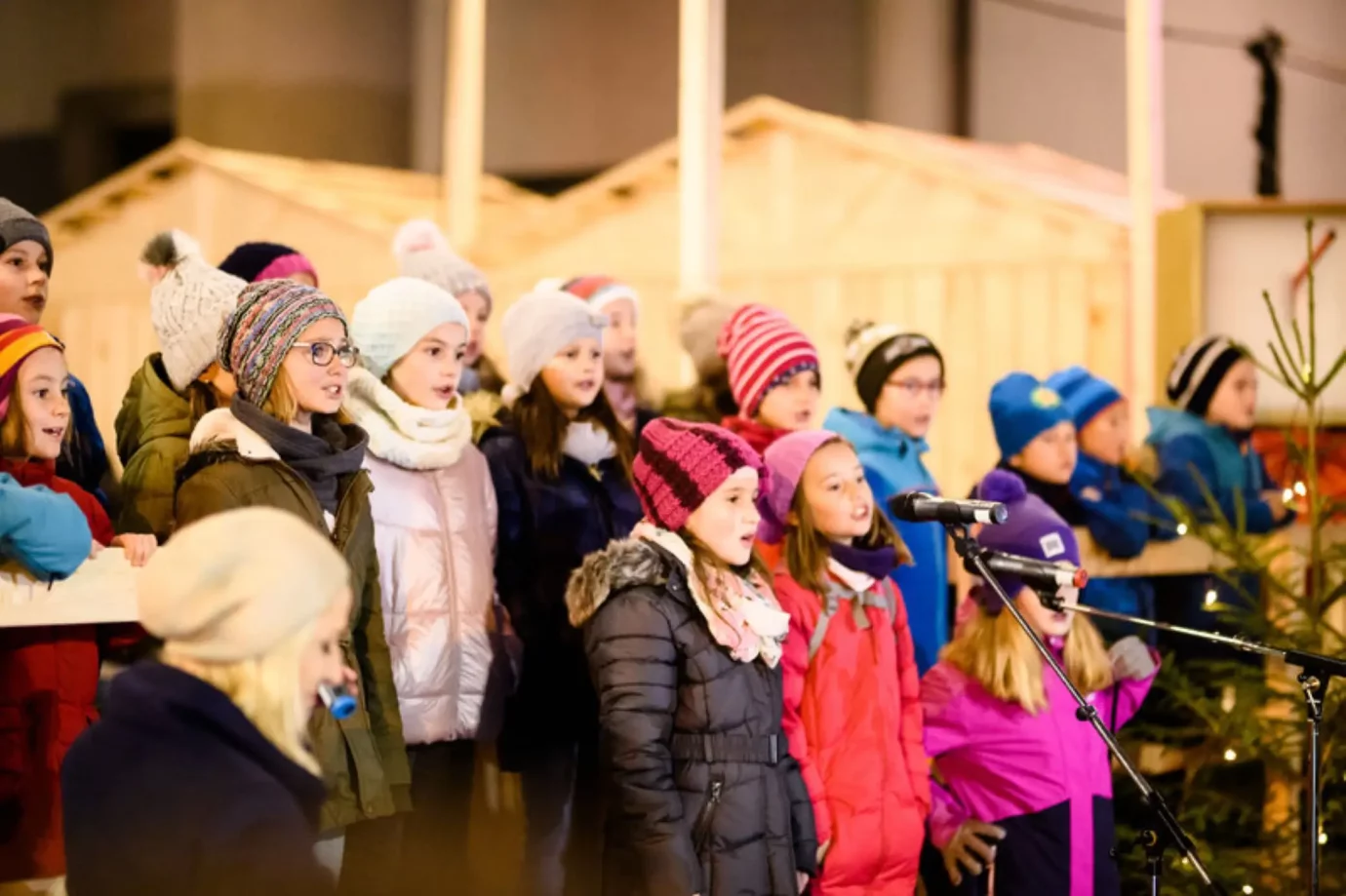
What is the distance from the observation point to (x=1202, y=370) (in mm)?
5293

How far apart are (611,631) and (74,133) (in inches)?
133

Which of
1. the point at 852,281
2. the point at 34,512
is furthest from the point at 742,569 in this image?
the point at 852,281

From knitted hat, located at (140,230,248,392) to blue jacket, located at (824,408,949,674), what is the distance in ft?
5.18

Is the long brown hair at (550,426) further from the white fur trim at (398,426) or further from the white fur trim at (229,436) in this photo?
the white fur trim at (229,436)

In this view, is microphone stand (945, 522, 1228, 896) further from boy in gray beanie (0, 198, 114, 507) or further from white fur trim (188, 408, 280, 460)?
boy in gray beanie (0, 198, 114, 507)

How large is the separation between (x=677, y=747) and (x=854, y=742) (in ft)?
1.37

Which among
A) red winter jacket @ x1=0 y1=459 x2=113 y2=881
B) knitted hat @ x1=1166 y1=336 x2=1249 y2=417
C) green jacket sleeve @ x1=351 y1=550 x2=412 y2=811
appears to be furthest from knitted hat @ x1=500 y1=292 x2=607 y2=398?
knitted hat @ x1=1166 y1=336 x2=1249 y2=417

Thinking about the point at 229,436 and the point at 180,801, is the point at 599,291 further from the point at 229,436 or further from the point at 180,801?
the point at 180,801

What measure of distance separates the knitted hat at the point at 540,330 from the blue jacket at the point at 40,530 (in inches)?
50.2

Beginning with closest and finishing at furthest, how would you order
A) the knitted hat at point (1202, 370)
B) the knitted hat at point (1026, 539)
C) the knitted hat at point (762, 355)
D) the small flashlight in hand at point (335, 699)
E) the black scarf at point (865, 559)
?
the small flashlight in hand at point (335, 699)
the black scarf at point (865, 559)
the knitted hat at point (1026, 539)
the knitted hat at point (762, 355)
the knitted hat at point (1202, 370)

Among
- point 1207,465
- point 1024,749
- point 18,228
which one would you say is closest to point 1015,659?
point 1024,749

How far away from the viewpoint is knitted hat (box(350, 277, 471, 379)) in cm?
356

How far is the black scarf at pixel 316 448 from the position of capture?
10.2ft

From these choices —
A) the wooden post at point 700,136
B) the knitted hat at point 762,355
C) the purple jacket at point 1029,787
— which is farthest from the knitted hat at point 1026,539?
the wooden post at point 700,136
